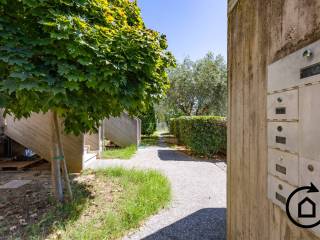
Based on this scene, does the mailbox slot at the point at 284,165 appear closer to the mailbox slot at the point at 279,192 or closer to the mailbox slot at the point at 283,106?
the mailbox slot at the point at 279,192

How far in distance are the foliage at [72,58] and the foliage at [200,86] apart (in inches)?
594

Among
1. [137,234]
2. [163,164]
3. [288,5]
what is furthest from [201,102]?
[288,5]

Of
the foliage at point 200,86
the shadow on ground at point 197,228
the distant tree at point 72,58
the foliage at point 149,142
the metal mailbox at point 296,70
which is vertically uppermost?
the foliage at point 200,86

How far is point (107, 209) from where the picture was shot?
11.8ft

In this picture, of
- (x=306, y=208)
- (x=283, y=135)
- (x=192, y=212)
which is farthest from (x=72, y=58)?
(x=192, y=212)

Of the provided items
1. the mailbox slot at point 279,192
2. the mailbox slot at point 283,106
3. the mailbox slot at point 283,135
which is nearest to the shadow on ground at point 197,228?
Answer: the mailbox slot at point 279,192

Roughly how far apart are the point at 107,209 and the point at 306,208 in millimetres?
3120

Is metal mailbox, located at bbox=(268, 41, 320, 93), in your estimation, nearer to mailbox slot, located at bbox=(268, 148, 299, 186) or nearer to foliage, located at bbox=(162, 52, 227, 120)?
mailbox slot, located at bbox=(268, 148, 299, 186)

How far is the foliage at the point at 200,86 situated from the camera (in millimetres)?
17906

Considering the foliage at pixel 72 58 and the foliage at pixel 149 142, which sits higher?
the foliage at pixel 72 58

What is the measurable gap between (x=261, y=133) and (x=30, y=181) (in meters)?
5.47

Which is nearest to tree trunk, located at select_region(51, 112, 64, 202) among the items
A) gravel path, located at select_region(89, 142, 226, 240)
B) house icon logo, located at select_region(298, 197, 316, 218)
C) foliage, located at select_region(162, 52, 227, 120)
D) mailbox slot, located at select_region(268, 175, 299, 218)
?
gravel path, located at select_region(89, 142, 226, 240)

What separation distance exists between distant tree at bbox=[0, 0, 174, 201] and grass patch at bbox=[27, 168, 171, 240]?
1.58 metres

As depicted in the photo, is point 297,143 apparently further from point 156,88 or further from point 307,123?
point 156,88
